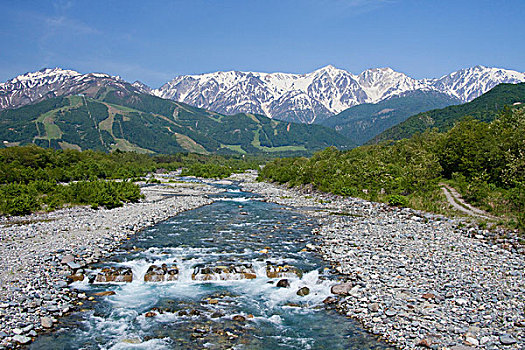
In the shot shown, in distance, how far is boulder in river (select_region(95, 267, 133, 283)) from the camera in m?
18.0

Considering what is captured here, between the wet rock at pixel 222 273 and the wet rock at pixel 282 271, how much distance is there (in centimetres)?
87

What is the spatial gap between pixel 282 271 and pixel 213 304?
4.99 m

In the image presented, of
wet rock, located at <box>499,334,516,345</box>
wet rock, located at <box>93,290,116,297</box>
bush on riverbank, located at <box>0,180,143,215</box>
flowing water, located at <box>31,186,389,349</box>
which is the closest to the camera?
wet rock, located at <box>499,334,516,345</box>

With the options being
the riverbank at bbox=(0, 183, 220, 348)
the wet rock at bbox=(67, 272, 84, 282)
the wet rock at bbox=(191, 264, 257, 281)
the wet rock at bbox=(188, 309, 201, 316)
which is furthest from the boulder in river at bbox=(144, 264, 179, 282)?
the wet rock at bbox=(188, 309, 201, 316)

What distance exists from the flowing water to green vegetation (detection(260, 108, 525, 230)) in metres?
18.2

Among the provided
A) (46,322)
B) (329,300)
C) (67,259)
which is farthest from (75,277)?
(329,300)

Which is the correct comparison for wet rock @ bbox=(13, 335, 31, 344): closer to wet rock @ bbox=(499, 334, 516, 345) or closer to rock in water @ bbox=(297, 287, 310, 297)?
rock in water @ bbox=(297, 287, 310, 297)

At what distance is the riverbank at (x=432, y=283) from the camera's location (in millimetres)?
11648

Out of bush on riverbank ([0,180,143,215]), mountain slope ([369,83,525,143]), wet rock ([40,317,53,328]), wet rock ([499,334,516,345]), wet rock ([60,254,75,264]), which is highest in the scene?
mountain slope ([369,83,525,143])

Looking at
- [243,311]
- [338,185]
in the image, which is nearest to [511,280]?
[243,311]

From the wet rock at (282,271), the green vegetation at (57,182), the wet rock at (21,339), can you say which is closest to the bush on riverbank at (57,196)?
the green vegetation at (57,182)

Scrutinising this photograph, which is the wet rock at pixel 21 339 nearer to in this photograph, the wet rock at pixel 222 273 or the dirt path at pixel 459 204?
the wet rock at pixel 222 273

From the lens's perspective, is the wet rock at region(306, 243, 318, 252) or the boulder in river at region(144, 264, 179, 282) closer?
the boulder in river at region(144, 264, 179, 282)

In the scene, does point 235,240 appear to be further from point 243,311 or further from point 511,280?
point 511,280
